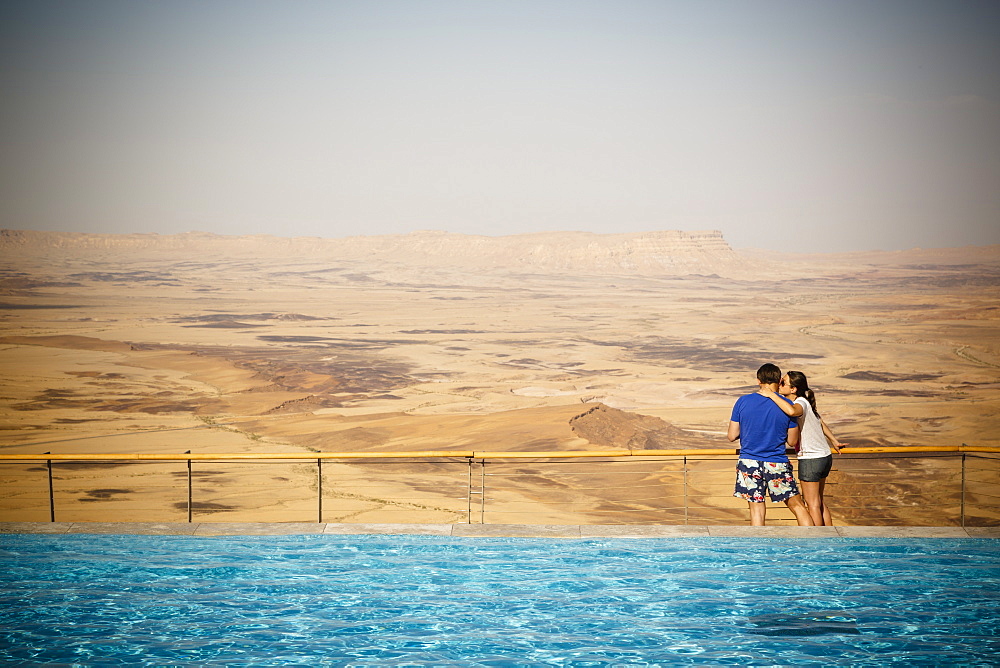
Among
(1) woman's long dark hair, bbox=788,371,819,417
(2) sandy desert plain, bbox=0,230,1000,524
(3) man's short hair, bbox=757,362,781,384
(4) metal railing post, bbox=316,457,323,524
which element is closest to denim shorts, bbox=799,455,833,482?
(1) woman's long dark hair, bbox=788,371,819,417

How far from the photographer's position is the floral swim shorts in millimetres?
7789

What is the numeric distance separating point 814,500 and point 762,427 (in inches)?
39.1

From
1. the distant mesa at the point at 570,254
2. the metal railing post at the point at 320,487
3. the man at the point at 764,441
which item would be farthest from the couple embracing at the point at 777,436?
the distant mesa at the point at 570,254


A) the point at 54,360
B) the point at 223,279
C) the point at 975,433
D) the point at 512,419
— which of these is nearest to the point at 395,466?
the point at 512,419

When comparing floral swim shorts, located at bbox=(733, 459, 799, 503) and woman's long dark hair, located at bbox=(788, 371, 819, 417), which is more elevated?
woman's long dark hair, located at bbox=(788, 371, 819, 417)

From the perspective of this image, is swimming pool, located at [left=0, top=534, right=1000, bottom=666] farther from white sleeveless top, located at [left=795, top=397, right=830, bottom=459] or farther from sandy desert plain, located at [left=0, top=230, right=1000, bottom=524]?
sandy desert plain, located at [left=0, top=230, right=1000, bottom=524]

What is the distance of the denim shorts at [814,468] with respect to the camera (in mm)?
7797

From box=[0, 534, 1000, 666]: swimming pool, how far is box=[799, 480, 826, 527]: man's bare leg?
9.0 inches

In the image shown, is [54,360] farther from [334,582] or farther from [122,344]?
[334,582]

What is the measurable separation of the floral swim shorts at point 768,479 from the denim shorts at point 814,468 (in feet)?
0.41

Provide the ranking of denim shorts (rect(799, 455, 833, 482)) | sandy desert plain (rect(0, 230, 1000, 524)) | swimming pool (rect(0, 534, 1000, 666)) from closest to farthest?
swimming pool (rect(0, 534, 1000, 666)), denim shorts (rect(799, 455, 833, 482)), sandy desert plain (rect(0, 230, 1000, 524))

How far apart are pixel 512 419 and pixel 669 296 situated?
295ft

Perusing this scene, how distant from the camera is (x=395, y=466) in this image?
72.4 ft

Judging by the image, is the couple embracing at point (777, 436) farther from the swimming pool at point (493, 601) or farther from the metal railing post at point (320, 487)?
the metal railing post at point (320, 487)
